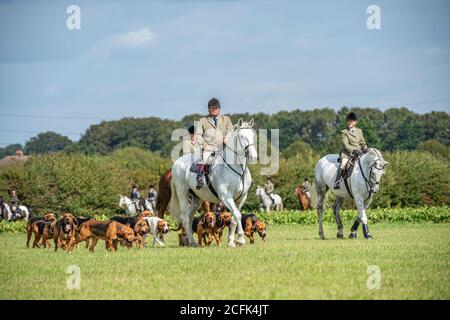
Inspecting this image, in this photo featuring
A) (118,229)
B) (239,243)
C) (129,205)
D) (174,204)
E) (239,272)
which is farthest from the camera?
(129,205)

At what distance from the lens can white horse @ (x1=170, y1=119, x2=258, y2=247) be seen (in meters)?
16.9

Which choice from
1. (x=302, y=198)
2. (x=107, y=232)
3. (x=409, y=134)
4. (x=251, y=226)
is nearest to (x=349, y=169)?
(x=251, y=226)

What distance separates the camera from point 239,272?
41.8 feet

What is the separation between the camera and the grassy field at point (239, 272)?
422 inches

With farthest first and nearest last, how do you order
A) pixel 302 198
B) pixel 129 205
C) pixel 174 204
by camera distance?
pixel 302 198 < pixel 129 205 < pixel 174 204

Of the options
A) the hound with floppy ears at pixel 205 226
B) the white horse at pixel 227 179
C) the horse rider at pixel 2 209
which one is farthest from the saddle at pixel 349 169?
the horse rider at pixel 2 209

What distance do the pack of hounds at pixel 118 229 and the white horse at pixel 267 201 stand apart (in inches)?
996

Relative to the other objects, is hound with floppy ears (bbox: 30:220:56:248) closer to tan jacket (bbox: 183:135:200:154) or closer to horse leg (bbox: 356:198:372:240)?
tan jacket (bbox: 183:135:200:154)

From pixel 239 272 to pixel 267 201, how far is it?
106ft

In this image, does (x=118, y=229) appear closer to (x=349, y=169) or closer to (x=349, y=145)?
(x=349, y=169)

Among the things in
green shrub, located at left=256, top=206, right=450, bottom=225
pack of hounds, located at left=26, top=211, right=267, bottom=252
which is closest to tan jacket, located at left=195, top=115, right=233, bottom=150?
pack of hounds, located at left=26, top=211, right=267, bottom=252

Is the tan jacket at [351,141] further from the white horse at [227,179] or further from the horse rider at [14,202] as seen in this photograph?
the horse rider at [14,202]
